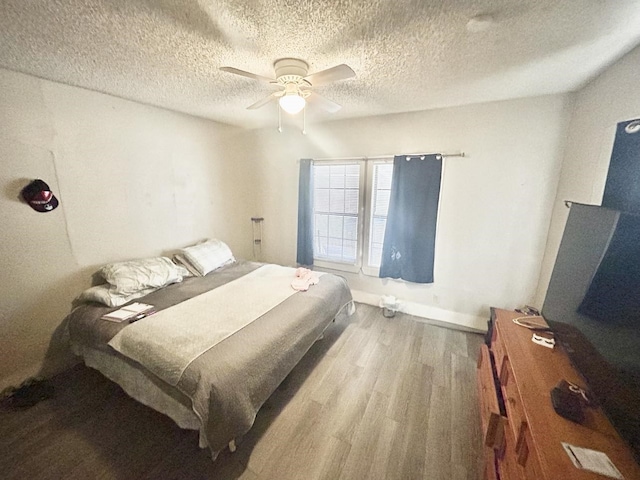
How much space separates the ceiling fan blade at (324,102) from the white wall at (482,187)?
0.82 meters

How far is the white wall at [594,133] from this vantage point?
5.00ft

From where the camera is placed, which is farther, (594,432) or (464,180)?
(464,180)

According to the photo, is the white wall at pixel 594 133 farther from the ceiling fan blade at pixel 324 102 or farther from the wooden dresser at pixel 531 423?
the ceiling fan blade at pixel 324 102

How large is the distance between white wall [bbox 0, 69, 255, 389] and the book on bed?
0.67 m

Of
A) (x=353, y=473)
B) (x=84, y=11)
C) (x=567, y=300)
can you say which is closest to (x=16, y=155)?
(x=84, y=11)

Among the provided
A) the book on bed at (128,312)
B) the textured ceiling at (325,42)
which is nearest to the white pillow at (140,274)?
the book on bed at (128,312)

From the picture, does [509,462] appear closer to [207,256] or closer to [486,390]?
[486,390]

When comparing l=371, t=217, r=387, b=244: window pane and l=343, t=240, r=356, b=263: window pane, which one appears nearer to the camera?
l=371, t=217, r=387, b=244: window pane

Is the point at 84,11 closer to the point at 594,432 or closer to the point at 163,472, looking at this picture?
the point at 163,472

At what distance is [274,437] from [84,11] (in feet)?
8.42

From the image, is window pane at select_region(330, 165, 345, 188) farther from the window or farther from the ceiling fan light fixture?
the ceiling fan light fixture

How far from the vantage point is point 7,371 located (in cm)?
190

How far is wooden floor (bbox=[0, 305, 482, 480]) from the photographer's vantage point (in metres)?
1.42

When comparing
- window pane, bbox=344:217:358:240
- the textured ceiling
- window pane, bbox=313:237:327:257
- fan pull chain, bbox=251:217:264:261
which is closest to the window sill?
window pane, bbox=313:237:327:257
